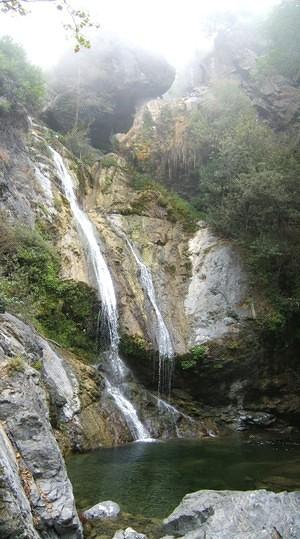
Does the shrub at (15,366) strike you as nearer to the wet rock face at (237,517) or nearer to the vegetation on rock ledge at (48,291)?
the wet rock face at (237,517)

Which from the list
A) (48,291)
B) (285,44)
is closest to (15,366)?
(48,291)

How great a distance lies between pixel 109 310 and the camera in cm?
1875

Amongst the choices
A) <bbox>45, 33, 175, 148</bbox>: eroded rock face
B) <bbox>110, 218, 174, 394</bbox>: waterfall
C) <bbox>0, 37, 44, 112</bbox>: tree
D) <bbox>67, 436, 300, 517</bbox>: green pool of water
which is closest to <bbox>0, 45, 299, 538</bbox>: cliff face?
<bbox>110, 218, 174, 394</bbox>: waterfall

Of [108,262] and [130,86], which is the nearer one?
[108,262]

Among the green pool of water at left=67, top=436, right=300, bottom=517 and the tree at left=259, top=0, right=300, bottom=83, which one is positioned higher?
the tree at left=259, top=0, right=300, bottom=83

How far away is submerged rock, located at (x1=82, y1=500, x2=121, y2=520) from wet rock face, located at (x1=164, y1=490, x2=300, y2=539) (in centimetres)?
103

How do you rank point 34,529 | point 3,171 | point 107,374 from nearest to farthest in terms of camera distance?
point 34,529, point 107,374, point 3,171

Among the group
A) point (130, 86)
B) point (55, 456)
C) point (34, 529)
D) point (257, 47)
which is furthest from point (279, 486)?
point (257, 47)

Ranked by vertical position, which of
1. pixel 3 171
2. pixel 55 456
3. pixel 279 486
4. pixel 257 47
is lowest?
pixel 279 486

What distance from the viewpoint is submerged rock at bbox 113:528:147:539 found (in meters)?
6.90

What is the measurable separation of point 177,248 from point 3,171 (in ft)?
30.0

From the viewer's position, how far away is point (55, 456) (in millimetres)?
7109

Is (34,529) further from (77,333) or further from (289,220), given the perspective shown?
(289,220)

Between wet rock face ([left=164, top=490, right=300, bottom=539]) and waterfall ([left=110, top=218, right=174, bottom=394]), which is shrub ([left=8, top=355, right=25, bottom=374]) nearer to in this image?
wet rock face ([left=164, top=490, right=300, bottom=539])
